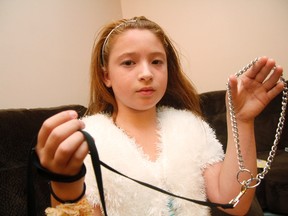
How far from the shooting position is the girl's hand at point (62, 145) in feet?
1.24

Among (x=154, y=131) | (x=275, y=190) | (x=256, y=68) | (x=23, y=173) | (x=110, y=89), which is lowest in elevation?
(x=275, y=190)

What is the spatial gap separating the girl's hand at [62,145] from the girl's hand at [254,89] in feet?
1.15

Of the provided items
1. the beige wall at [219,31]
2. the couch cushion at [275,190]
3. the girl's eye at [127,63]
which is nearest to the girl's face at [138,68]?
the girl's eye at [127,63]

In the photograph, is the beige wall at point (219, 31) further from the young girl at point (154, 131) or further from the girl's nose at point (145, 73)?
the girl's nose at point (145, 73)

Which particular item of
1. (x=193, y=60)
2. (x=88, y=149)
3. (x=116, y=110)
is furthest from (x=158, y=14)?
(x=88, y=149)

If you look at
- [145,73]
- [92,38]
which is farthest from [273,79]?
[92,38]

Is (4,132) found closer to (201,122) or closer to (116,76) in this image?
(116,76)

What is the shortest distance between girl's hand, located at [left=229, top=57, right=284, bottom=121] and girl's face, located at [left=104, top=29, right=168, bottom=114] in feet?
0.81

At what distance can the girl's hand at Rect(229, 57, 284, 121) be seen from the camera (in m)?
0.54

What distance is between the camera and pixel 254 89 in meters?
0.59

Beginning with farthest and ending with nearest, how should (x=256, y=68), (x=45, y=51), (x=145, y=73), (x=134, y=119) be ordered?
(x=45, y=51), (x=134, y=119), (x=145, y=73), (x=256, y=68)

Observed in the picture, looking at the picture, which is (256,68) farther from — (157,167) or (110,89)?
(110,89)

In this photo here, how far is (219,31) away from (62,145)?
1656mm

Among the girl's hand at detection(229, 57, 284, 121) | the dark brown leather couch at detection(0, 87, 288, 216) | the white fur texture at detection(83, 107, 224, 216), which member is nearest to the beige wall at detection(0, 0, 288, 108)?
the dark brown leather couch at detection(0, 87, 288, 216)
